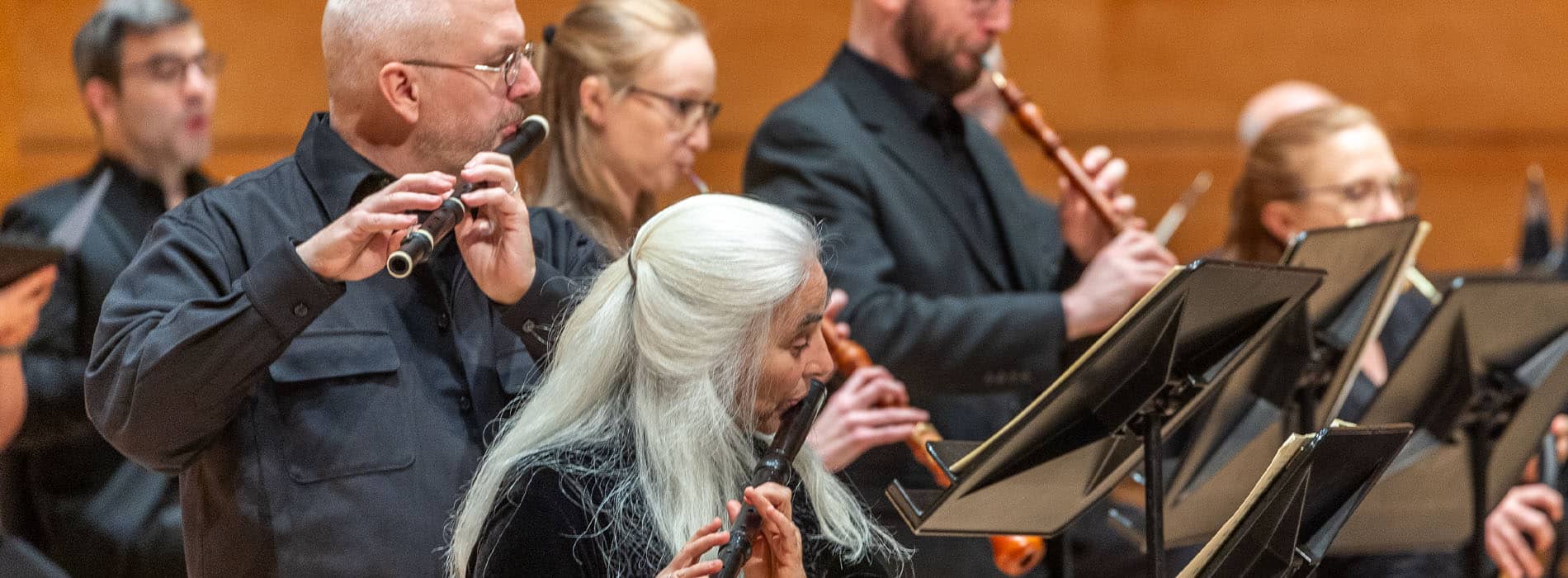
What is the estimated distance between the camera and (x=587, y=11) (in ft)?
8.41

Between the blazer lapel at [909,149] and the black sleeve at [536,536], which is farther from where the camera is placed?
the blazer lapel at [909,149]

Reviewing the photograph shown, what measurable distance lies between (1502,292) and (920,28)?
1.01m

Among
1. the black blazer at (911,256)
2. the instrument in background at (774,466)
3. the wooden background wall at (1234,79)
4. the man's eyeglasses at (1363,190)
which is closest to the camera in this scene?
the instrument in background at (774,466)

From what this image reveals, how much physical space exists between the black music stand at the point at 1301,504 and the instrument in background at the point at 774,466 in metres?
0.39

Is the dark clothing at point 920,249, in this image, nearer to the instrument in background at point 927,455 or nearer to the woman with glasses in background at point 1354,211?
the instrument in background at point 927,455

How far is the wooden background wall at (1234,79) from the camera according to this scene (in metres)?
4.53

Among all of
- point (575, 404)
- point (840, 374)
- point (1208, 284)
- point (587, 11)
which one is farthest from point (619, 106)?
point (1208, 284)

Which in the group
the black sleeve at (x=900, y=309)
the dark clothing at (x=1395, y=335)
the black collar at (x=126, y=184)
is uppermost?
the black sleeve at (x=900, y=309)

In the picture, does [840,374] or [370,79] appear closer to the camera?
[370,79]

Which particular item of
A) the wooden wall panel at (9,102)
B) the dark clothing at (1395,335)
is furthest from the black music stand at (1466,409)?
the wooden wall panel at (9,102)

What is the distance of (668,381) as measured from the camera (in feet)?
5.46

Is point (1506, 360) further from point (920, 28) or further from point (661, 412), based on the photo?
point (661, 412)

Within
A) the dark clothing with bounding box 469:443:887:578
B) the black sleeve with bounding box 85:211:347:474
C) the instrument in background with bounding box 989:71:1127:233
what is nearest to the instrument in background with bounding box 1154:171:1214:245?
the instrument in background with bounding box 989:71:1127:233

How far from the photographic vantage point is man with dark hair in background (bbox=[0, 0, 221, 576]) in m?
2.71
